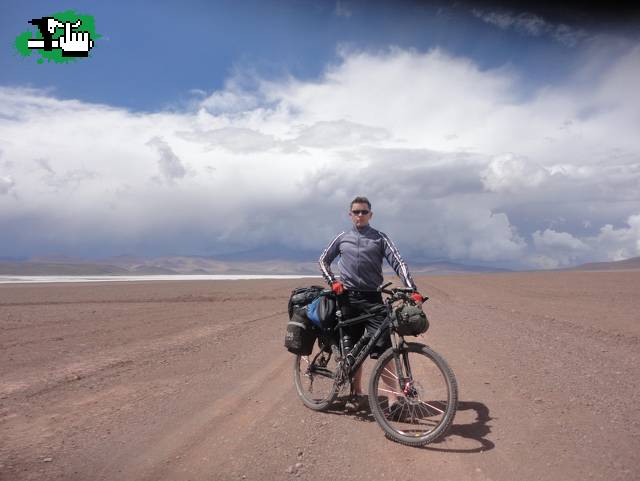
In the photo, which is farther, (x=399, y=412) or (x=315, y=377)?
(x=315, y=377)

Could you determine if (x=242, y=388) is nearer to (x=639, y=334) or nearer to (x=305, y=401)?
(x=305, y=401)

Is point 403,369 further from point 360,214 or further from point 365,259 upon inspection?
point 360,214

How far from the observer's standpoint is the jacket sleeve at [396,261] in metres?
5.37

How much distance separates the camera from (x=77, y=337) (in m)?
13.2

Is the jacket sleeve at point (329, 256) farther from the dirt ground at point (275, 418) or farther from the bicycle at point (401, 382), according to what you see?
the dirt ground at point (275, 418)

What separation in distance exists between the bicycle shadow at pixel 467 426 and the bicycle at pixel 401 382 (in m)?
0.14

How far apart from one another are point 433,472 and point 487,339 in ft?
24.6

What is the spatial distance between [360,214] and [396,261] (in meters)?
0.68

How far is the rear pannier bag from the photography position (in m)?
5.98

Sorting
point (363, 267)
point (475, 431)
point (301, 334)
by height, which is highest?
point (363, 267)

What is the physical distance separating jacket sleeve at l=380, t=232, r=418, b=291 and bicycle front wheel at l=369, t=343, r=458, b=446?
2.36ft

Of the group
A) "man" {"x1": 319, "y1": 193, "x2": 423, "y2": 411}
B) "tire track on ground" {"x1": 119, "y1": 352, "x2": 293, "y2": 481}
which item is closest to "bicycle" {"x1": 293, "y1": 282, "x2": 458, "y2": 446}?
"man" {"x1": 319, "y1": 193, "x2": 423, "y2": 411}

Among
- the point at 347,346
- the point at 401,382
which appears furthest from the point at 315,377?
the point at 401,382

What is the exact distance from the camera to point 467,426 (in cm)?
521
